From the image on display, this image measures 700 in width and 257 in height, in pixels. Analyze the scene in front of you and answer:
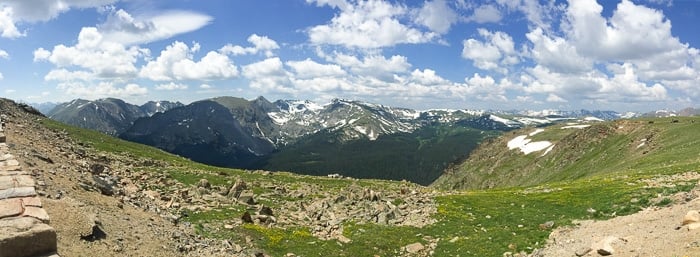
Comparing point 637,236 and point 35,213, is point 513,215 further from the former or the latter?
point 35,213

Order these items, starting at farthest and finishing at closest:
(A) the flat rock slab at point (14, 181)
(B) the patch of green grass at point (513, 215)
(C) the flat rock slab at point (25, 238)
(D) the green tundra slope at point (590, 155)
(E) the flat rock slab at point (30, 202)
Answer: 1. (D) the green tundra slope at point (590, 155)
2. (B) the patch of green grass at point (513, 215)
3. (A) the flat rock slab at point (14, 181)
4. (E) the flat rock slab at point (30, 202)
5. (C) the flat rock slab at point (25, 238)

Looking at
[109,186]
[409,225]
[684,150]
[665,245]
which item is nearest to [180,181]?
[109,186]

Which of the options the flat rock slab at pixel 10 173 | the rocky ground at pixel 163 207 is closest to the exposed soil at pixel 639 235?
the rocky ground at pixel 163 207

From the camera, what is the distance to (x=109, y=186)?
102 feet

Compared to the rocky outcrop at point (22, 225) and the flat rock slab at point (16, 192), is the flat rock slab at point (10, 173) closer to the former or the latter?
the rocky outcrop at point (22, 225)

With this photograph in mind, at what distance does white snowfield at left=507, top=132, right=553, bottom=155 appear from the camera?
534ft

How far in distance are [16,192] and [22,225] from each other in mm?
3651

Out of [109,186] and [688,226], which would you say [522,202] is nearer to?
[688,226]

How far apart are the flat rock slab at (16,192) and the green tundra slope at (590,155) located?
→ 61.4m

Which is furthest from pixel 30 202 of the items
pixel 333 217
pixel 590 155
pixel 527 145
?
pixel 527 145

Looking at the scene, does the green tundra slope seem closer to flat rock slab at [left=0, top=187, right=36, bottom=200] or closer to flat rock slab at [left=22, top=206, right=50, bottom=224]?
flat rock slab at [left=22, top=206, right=50, bottom=224]

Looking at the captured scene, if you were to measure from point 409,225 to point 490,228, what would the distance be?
760 centimetres

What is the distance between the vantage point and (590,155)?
A: 10906 centimetres

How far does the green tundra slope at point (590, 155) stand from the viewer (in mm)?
70250
